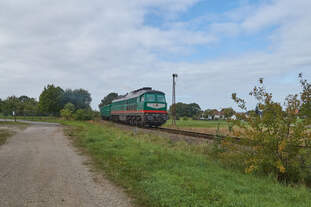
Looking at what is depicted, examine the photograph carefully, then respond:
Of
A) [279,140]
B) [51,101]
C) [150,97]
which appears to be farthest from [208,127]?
[51,101]

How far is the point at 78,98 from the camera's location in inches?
2766

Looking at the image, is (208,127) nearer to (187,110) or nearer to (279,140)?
(279,140)

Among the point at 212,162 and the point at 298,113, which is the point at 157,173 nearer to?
the point at 212,162

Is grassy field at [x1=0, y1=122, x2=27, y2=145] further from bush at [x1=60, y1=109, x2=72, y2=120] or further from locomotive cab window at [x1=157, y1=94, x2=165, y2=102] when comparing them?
bush at [x1=60, y1=109, x2=72, y2=120]

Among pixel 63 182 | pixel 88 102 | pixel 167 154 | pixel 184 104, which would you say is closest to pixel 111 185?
pixel 63 182

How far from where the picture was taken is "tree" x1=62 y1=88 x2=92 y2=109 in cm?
6869

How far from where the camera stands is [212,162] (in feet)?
28.0

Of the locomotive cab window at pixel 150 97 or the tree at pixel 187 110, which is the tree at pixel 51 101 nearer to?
the tree at pixel 187 110

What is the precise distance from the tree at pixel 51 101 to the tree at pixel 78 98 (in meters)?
1.28

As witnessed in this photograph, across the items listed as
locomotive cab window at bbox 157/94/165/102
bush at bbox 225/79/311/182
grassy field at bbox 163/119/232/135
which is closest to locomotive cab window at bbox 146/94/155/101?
locomotive cab window at bbox 157/94/165/102

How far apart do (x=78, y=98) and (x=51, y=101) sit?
270 inches

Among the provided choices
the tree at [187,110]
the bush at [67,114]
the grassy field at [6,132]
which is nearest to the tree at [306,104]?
the grassy field at [6,132]

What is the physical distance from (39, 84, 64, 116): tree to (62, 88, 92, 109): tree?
50.4 inches

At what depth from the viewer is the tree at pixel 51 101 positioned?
67.8 m
